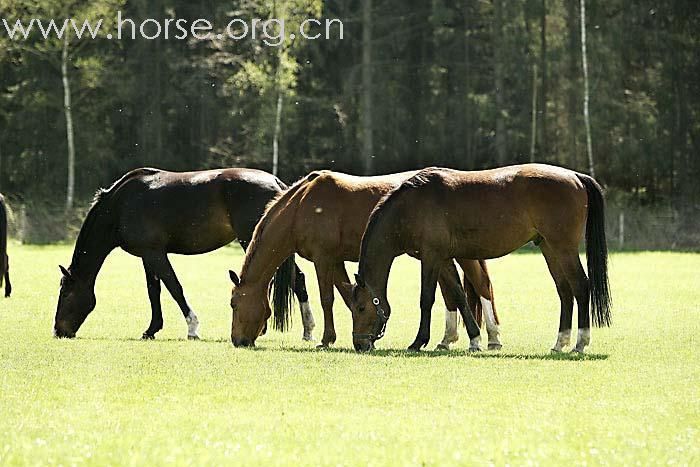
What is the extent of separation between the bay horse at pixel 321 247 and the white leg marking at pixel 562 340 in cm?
81

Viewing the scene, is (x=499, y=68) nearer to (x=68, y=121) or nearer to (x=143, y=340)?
(x=68, y=121)

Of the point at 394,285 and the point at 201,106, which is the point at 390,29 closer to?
the point at 201,106

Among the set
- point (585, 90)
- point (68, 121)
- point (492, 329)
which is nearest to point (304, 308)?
point (492, 329)

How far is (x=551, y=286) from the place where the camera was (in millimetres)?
23922

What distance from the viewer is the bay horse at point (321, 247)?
1401cm

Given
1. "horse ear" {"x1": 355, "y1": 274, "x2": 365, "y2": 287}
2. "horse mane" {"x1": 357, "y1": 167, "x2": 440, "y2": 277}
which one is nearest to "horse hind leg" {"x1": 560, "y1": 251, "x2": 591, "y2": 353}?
"horse mane" {"x1": 357, "y1": 167, "x2": 440, "y2": 277}

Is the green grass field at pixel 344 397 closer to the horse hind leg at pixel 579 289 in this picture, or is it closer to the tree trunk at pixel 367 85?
the horse hind leg at pixel 579 289

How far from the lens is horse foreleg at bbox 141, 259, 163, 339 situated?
15531mm

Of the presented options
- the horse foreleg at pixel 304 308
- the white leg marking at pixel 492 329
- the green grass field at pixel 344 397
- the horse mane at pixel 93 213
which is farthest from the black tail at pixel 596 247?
the horse mane at pixel 93 213

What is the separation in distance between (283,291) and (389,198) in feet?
7.19

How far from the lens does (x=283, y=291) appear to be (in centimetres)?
1525

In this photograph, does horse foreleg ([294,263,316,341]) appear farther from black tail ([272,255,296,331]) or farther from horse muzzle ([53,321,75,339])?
horse muzzle ([53,321,75,339])

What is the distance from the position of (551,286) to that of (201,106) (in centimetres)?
2751

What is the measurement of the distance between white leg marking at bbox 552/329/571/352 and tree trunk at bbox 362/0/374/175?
106 ft
